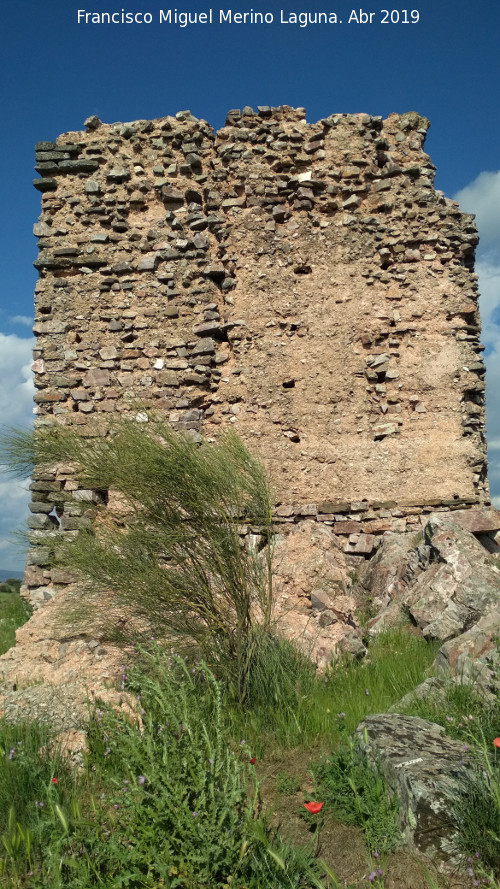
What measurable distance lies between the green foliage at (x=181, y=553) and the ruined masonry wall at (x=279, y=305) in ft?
7.12

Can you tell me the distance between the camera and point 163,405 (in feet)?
24.4

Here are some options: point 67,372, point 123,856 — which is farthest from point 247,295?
point 123,856

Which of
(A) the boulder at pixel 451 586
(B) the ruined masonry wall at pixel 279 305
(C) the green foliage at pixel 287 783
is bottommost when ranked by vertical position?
(C) the green foliage at pixel 287 783

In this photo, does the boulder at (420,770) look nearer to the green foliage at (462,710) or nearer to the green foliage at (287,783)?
the green foliage at (462,710)

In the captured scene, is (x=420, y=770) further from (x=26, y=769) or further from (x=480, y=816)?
(x=26, y=769)

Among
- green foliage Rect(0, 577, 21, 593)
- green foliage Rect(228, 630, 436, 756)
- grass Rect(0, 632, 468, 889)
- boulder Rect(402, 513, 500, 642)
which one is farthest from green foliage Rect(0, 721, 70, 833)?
green foliage Rect(0, 577, 21, 593)

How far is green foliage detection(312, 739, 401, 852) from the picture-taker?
A: 2.93 meters

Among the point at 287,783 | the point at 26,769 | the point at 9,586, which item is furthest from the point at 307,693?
the point at 9,586

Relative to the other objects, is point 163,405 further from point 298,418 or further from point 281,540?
point 281,540

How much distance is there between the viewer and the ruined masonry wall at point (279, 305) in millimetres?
7246

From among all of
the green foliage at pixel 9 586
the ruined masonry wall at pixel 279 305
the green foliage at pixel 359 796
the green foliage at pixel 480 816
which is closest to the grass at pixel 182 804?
the green foliage at pixel 359 796

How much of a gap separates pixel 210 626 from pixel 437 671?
156cm

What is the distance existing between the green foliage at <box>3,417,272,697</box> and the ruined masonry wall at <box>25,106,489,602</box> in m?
2.17

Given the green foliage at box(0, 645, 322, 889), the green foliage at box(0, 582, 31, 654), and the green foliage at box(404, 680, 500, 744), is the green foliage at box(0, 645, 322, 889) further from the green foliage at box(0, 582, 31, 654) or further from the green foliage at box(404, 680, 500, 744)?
the green foliage at box(0, 582, 31, 654)
